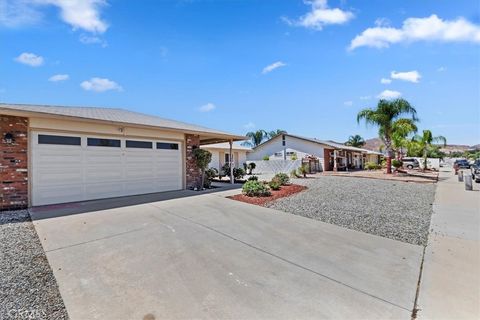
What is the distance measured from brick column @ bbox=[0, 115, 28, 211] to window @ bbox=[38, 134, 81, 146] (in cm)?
38

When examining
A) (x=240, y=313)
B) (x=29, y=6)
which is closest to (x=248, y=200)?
(x=240, y=313)

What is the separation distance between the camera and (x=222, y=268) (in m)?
3.73

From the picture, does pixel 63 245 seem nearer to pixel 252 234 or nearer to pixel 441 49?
pixel 252 234

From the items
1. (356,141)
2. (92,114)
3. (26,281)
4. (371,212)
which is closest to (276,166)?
(371,212)

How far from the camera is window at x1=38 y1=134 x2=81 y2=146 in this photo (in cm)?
759

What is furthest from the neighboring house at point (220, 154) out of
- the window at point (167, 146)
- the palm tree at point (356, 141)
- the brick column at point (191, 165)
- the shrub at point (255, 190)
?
the palm tree at point (356, 141)

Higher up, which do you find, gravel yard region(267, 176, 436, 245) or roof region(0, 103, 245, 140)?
roof region(0, 103, 245, 140)

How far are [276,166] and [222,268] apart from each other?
24560mm

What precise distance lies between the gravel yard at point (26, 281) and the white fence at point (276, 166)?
2340cm

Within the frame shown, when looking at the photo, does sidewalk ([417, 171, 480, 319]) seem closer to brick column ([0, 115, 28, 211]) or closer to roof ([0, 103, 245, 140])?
roof ([0, 103, 245, 140])

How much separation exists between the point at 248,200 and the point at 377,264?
17.1ft

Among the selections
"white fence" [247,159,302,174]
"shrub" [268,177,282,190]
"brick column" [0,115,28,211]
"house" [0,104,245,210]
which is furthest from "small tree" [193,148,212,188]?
"white fence" [247,159,302,174]

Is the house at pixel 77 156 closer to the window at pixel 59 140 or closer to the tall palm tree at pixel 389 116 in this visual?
→ the window at pixel 59 140

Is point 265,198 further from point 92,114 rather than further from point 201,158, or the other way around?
point 92,114
